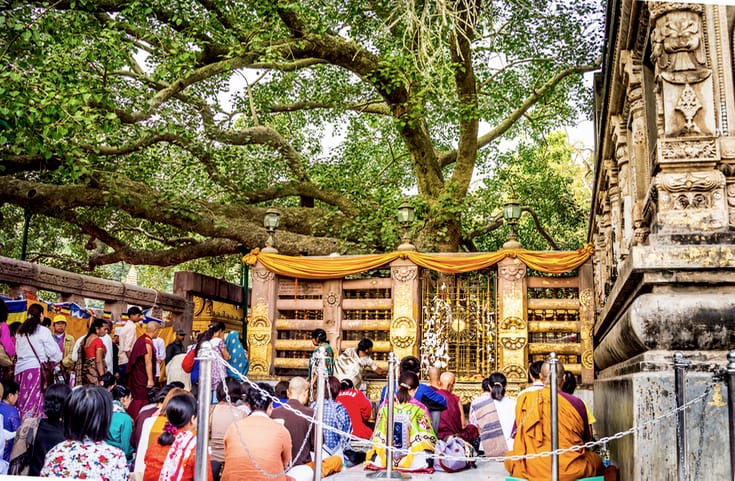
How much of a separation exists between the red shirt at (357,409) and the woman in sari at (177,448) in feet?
10.9

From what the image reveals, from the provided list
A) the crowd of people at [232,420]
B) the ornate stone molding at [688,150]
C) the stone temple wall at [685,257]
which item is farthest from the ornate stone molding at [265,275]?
the ornate stone molding at [688,150]

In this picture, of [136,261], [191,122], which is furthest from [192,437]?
[136,261]

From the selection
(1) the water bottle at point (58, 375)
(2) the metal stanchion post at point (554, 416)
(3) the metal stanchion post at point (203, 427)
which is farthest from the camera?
(1) the water bottle at point (58, 375)

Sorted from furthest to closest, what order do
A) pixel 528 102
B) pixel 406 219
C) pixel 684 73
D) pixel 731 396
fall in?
pixel 528 102, pixel 406 219, pixel 684 73, pixel 731 396

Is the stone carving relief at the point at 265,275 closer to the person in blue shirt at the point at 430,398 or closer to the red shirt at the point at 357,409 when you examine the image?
the red shirt at the point at 357,409

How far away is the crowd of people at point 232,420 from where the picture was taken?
4066 mm

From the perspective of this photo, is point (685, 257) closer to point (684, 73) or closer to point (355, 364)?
point (684, 73)

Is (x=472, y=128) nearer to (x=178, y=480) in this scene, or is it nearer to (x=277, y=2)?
(x=277, y=2)

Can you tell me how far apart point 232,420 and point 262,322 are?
5.90 m

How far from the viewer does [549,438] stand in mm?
5195

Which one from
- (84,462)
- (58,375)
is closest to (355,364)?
(58,375)

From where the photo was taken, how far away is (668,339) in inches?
170

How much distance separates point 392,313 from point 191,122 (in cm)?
557

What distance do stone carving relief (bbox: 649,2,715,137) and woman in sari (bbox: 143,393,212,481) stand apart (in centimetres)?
352
